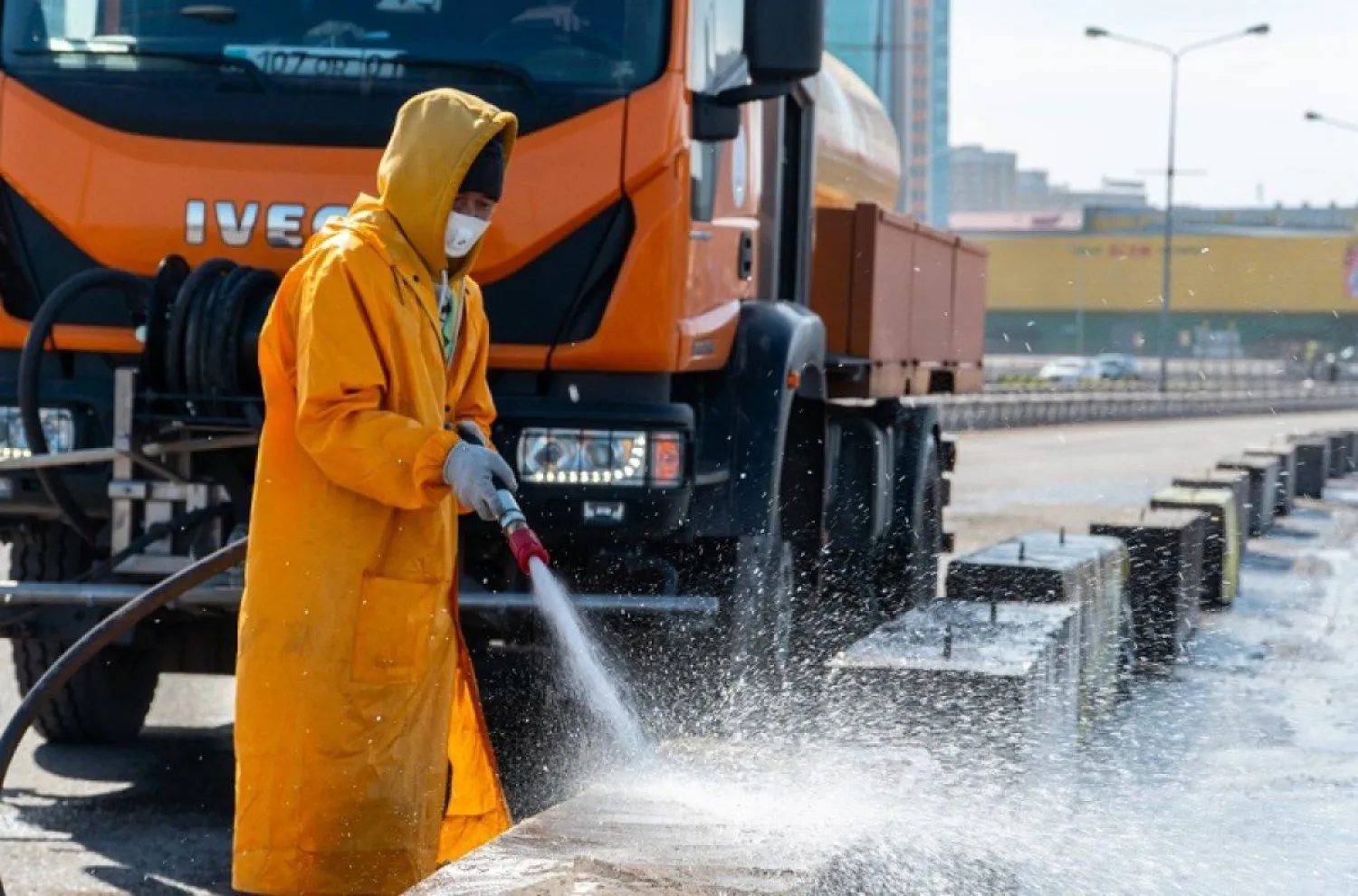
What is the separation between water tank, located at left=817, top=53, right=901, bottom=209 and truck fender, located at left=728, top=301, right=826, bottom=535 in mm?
1726

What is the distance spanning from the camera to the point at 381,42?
6836 mm

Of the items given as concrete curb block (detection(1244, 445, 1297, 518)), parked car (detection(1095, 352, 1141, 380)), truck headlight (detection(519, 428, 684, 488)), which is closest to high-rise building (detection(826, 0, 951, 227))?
truck headlight (detection(519, 428, 684, 488))

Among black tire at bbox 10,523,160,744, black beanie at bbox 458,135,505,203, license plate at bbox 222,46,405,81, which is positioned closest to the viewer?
black beanie at bbox 458,135,505,203

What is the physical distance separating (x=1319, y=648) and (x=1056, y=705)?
536 centimetres

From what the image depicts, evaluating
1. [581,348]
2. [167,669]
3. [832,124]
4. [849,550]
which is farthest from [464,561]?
[832,124]

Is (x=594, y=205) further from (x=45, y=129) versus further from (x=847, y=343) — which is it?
(x=847, y=343)

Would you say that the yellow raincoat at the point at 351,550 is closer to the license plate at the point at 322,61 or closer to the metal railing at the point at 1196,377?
the license plate at the point at 322,61

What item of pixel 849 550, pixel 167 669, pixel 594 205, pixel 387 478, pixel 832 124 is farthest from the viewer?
pixel 832 124

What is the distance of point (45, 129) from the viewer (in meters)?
6.82

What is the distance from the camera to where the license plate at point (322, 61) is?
6781 mm

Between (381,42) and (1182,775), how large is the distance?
141 inches

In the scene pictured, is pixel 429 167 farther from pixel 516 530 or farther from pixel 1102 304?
pixel 1102 304

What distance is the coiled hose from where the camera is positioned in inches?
182

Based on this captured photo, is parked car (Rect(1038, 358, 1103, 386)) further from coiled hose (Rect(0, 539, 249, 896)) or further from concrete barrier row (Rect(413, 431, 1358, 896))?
coiled hose (Rect(0, 539, 249, 896))
